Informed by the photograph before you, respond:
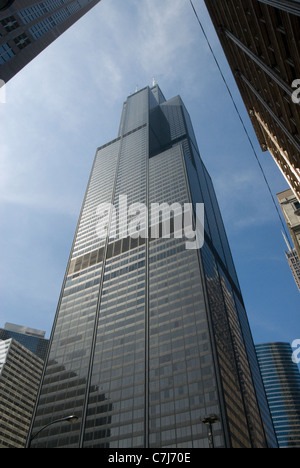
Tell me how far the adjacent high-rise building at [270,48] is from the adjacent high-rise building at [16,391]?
16394 cm

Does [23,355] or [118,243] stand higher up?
[118,243]

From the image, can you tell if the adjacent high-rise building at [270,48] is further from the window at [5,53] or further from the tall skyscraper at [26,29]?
the window at [5,53]

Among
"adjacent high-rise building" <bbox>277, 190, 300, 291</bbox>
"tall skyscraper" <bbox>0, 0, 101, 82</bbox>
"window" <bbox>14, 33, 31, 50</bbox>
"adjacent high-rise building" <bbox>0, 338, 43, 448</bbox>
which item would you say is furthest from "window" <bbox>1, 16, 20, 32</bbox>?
"adjacent high-rise building" <bbox>0, 338, 43, 448</bbox>

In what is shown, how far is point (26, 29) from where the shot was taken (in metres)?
89.8

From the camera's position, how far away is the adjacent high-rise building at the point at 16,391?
150 meters

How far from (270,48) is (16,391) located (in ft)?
621

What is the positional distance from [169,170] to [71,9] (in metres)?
76.4

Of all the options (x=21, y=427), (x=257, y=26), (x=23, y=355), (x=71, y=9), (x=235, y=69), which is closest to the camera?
(x=257, y=26)

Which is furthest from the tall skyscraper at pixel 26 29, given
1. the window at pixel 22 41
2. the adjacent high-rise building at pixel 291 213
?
the adjacent high-rise building at pixel 291 213

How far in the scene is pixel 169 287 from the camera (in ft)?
365

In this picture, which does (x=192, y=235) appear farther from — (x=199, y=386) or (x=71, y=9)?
(x=71, y=9)

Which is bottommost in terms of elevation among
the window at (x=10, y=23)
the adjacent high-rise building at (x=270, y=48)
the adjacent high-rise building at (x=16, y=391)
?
the adjacent high-rise building at (x=270, y=48)

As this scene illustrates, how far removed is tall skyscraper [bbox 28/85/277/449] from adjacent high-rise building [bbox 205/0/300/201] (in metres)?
66.5
